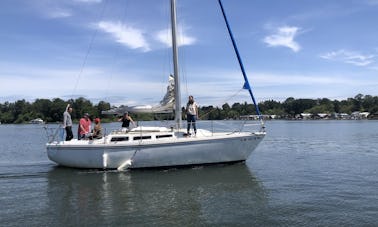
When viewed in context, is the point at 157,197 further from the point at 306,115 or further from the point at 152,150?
the point at 306,115

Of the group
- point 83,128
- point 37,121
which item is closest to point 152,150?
point 83,128

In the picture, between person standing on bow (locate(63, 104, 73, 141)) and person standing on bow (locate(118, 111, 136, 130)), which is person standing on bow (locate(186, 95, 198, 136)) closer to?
person standing on bow (locate(118, 111, 136, 130))

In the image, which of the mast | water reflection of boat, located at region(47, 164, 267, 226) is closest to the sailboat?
the mast

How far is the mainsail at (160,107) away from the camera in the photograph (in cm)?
2044

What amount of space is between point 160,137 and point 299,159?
10.0m

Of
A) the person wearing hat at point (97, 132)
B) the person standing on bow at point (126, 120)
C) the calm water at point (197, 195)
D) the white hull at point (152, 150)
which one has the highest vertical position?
the person standing on bow at point (126, 120)

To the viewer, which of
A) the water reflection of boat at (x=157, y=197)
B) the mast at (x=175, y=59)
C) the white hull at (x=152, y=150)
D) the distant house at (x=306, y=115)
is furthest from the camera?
the distant house at (x=306, y=115)

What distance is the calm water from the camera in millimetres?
11211

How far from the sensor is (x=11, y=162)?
23688 millimetres

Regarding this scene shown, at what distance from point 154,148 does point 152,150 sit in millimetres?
173

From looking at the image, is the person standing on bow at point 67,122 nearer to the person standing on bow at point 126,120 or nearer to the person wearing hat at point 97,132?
the person wearing hat at point 97,132

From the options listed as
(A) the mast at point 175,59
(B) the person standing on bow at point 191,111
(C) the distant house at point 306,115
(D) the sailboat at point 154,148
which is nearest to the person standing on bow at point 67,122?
(D) the sailboat at point 154,148

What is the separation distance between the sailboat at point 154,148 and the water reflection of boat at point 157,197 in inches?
20.0

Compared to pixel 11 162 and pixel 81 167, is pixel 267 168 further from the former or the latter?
pixel 11 162
